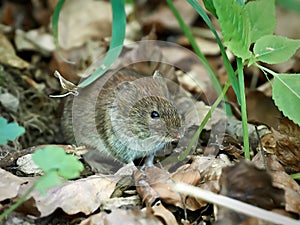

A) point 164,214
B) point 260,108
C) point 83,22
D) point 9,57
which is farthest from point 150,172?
point 83,22

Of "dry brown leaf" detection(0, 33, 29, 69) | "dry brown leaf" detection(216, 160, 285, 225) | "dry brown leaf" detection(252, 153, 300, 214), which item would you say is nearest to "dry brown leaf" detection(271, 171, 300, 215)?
"dry brown leaf" detection(252, 153, 300, 214)

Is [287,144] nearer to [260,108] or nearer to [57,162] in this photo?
[260,108]

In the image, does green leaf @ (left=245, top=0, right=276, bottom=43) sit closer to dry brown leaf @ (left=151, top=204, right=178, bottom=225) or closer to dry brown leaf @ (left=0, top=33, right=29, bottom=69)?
dry brown leaf @ (left=151, top=204, right=178, bottom=225)

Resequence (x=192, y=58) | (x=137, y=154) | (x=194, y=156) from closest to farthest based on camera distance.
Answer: (x=194, y=156), (x=137, y=154), (x=192, y=58)

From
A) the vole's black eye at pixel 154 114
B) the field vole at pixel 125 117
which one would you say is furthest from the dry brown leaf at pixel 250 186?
the vole's black eye at pixel 154 114

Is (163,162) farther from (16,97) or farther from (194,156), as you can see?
(16,97)

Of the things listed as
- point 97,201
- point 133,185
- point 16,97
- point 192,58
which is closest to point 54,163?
point 97,201

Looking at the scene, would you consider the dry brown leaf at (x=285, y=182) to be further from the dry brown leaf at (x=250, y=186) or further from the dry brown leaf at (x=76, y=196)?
the dry brown leaf at (x=76, y=196)
